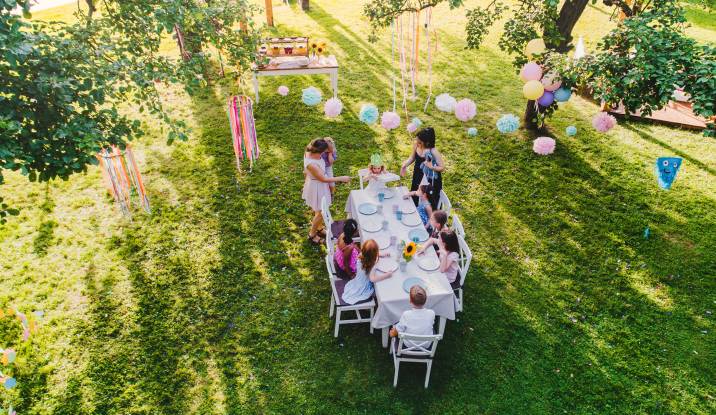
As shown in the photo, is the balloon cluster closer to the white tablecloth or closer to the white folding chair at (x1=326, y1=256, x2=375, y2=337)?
the white tablecloth

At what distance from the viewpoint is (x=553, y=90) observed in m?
7.46

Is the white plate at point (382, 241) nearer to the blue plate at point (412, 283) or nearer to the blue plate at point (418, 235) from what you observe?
the blue plate at point (418, 235)

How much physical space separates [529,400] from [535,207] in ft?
11.2

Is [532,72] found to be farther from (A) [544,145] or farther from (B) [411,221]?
(B) [411,221]

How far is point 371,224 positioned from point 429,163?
4.06 feet

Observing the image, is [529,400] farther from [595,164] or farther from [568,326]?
[595,164]

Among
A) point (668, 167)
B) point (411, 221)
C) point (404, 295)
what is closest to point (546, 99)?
point (668, 167)

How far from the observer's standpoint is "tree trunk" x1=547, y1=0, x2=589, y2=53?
7898mm

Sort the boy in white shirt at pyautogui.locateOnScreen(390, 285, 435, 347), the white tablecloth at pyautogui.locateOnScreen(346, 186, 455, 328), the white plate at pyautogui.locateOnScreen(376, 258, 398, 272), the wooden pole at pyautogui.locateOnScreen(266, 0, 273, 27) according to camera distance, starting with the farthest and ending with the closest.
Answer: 1. the wooden pole at pyautogui.locateOnScreen(266, 0, 273, 27)
2. the white plate at pyautogui.locateOnScreen(376, 258, 398, 272)
3. the white tablecloth at pyautogui.locateOnScreen(346, 186, 455, 328)
4. the boy in white shirt at pyautogui.locateOnScreen(390, 285, 435, 347)

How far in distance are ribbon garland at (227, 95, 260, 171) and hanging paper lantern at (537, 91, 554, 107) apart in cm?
468

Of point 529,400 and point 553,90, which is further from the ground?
point 553,90

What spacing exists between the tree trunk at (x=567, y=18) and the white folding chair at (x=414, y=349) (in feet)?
18.9

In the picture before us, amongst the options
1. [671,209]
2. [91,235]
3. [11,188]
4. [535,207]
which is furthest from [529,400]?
[11,188]

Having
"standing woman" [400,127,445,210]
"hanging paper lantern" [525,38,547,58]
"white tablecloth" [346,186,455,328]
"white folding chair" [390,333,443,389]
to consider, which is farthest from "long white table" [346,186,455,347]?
"hanging paper lantern" [525,38,547,58]
